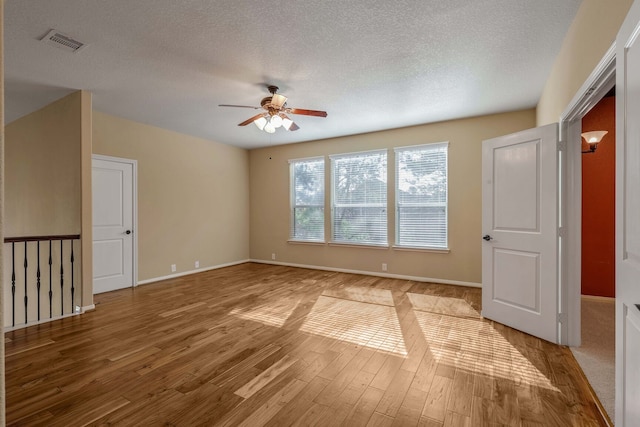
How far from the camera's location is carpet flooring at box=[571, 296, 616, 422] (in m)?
2.04

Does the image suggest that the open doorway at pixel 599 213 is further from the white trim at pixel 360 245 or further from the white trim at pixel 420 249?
the white trim at pixel 360 245

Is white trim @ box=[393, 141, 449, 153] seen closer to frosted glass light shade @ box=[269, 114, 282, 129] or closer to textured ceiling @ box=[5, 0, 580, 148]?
textured ceiling @ box=[5, 0, 580, 148]

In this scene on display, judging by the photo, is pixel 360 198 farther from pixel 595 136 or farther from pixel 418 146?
pixel 595 136

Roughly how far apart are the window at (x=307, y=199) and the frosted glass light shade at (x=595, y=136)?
416 cm

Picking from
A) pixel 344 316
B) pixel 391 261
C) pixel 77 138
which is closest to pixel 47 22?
pixel 77 138

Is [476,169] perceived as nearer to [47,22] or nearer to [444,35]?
[444,35]

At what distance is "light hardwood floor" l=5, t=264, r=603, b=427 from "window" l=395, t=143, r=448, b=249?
1.51m

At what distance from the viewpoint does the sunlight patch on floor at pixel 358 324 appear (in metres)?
2.87

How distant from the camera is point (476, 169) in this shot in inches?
189

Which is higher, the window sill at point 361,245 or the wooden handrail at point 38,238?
the wooden handrail at point 38,238

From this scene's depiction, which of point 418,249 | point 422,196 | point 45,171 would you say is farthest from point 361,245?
point 45,171

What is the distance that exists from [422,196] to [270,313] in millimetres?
3205

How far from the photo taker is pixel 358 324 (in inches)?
130

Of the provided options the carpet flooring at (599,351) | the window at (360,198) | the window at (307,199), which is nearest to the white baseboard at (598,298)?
the carpet flooring at (599,351)
